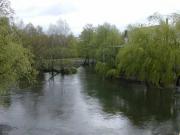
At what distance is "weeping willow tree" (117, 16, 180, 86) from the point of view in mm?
35438

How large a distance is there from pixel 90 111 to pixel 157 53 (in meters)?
12.9

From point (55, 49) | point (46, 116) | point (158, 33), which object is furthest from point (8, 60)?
point (55, 49)

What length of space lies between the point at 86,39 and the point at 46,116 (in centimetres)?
5258

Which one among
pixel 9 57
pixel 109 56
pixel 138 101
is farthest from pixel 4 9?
pixel 109 56

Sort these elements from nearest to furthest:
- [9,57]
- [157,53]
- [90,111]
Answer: [9,57]
[90,111]
[157,53]

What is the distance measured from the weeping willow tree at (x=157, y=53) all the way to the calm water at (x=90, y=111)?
1597mm

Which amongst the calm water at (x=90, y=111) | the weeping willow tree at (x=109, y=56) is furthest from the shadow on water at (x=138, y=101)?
the weeping willow tree at (x=109, y=56)

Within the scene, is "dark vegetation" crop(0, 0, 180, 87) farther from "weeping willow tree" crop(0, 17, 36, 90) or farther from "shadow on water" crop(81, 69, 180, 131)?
"shadow on water" crop(81, 69, 180, 131)

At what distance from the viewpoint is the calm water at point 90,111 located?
2120cm

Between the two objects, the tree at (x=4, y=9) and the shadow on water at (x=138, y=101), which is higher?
the tree at (x=4, y=9)

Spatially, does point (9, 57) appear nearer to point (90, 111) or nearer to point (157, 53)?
point (90, 111)

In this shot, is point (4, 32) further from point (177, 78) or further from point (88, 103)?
point (177, 78)

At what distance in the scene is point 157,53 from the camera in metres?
36.1

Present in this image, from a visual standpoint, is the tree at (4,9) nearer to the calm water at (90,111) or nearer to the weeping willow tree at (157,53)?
the calm water at (90,111)
